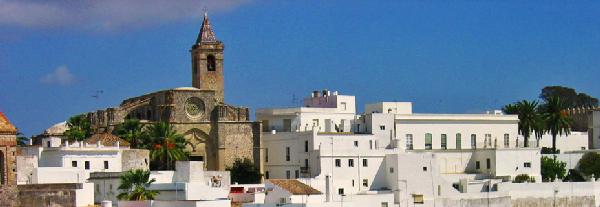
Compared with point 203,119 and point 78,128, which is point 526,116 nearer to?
point 203,119

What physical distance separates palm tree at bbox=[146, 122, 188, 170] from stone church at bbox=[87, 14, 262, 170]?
10.1 feet

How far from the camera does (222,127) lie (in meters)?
69.5

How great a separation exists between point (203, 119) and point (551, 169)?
22494 mm

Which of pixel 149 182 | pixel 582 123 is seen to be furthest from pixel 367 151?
pixel 582 123

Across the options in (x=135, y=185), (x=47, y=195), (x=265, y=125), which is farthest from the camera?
(x=265, y=125)

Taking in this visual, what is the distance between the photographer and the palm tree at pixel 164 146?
64062 mm

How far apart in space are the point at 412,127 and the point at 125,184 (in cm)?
2332

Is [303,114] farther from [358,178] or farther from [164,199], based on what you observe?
[164,199]

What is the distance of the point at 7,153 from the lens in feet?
166

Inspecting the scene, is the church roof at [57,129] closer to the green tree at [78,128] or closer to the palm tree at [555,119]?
the green tree at [78,128]

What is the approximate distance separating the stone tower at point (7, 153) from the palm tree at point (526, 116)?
1463 inches

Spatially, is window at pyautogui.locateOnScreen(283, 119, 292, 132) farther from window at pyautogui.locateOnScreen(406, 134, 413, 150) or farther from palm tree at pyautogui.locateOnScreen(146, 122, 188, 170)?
palm tree at pyautogui.locateOnScreen(146, 122, 188, 170)

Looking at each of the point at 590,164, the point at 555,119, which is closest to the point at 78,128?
the point at 555,119

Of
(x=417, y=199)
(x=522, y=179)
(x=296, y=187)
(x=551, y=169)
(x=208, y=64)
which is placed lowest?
(x=417, y=199)
